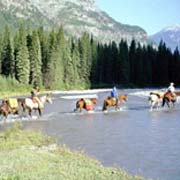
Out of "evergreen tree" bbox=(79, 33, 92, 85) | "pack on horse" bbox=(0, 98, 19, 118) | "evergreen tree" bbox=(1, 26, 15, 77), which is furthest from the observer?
"evergreen tree" bbox=(79, 33, 92, 85)

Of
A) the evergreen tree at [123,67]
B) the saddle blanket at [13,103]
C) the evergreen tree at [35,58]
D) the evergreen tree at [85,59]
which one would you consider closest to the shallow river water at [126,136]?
the saddle blanket at [13,103]

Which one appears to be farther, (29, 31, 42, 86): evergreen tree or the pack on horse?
(29, 31, 42, 86): evergreen tree

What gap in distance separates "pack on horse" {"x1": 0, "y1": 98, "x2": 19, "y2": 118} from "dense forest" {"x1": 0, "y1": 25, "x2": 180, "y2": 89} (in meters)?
53.9

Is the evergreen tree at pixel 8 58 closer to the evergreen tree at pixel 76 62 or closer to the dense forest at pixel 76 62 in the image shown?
the dense forest at pixel 76 62

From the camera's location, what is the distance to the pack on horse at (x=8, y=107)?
141ft

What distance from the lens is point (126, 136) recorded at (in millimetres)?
31312

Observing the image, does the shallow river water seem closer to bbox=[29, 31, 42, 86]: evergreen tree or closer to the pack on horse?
the pack on horse

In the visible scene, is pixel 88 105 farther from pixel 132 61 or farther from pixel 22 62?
pixel 132 61

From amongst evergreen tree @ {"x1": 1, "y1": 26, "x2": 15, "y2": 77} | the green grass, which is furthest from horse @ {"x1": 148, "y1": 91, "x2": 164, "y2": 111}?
evergreen tree @ {"x1": 1, "y1": 26, "x2": 15, "y2": 77}

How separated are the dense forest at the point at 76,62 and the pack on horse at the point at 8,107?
53.9 meters

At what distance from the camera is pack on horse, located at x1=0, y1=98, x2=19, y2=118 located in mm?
43000

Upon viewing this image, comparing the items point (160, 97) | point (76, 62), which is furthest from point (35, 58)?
point (160, 97)

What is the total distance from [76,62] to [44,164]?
3666 inches

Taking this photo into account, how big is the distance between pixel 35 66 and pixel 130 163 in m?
77.7
